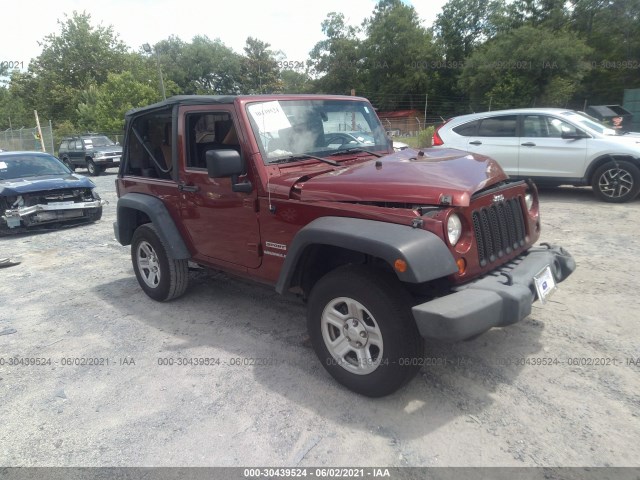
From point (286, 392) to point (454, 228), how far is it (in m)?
1.57

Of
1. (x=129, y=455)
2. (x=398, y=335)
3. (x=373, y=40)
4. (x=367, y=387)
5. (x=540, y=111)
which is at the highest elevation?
(x=373, y=40)

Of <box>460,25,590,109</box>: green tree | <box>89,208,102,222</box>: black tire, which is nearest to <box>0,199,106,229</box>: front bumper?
<box>89,208,102,222</box>: black tire

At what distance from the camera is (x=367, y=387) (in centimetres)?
294

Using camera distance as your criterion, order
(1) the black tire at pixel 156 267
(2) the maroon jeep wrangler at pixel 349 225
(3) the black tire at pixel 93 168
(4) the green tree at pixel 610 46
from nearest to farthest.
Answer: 1. (2) the maroon jeep wrangler at pixel 349 225
2. (1) the black tire at pixel 156 267
3. (3) the black tire at pixel 93 168
4. (4) the green tree at pixel 610 46

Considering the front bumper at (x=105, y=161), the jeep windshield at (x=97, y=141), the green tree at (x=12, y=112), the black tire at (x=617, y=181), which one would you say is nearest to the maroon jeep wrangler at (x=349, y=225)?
the black tire at (x=617, y=181)

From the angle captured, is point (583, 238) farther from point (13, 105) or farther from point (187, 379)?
point (13, 105)

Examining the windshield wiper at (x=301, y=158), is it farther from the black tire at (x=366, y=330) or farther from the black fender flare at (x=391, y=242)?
the black tire at (x=366, y=330)

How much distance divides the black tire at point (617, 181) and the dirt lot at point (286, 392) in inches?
134

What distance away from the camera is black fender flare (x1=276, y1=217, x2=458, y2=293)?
2.51m

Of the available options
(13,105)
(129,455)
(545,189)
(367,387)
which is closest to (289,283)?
(367,387)

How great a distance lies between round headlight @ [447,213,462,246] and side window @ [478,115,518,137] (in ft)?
22.4

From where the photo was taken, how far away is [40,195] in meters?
8.65

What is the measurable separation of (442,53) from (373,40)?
7983 millimetres

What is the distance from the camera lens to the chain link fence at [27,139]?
27938 mm
